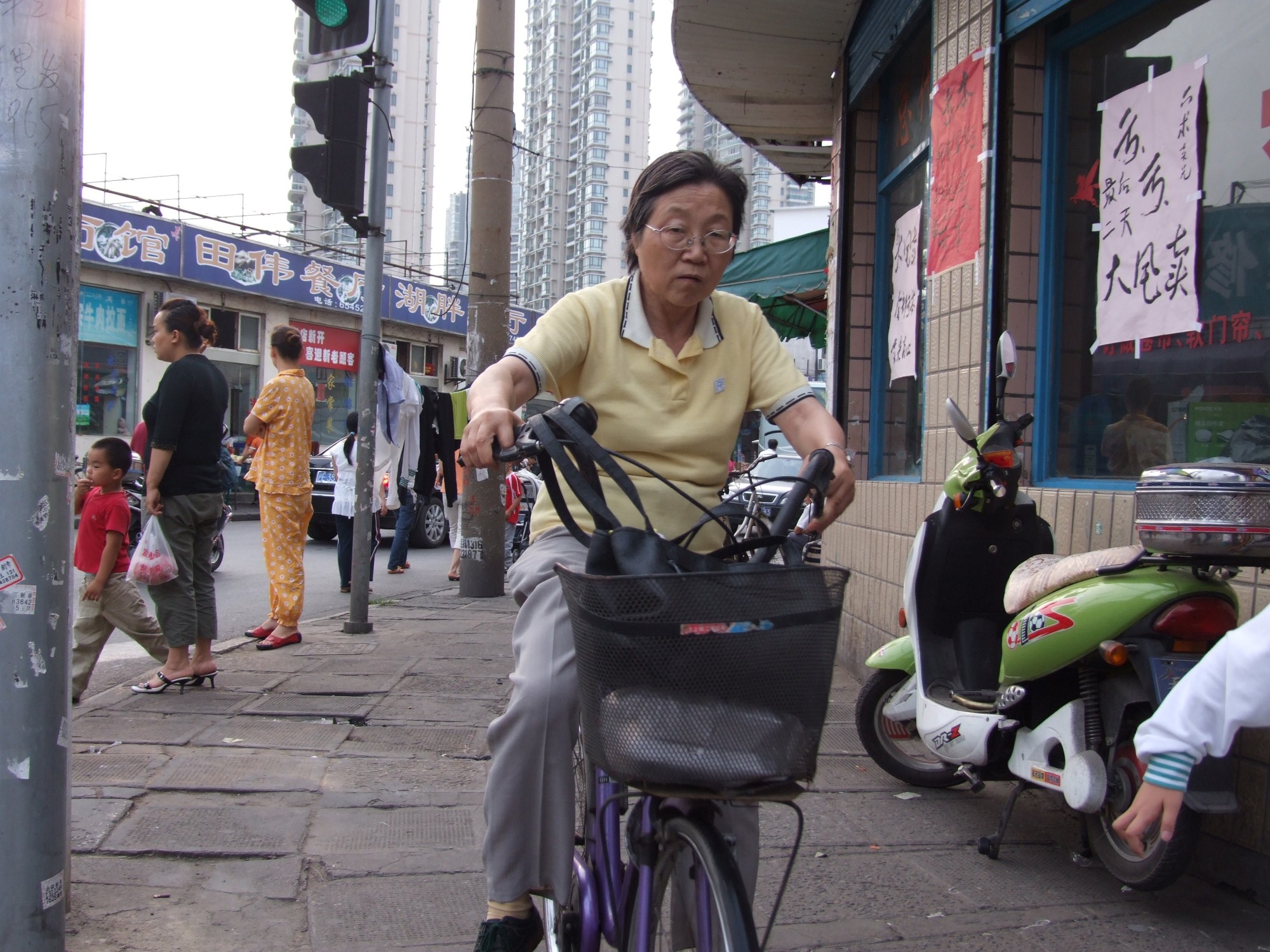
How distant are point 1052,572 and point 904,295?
3227 mm

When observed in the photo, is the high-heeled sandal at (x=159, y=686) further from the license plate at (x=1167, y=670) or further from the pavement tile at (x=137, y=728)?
the license plate at (x=1167, y=670)

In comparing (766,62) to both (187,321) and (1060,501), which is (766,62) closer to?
(187,321)

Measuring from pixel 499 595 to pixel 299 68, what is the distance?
70462 mm

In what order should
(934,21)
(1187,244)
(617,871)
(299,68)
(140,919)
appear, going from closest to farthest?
(617,871), (140,919), (1187,244), (934,21), (299,68)

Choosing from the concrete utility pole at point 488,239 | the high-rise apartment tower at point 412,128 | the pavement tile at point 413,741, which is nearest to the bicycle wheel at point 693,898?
the pavement tile at point 413,741

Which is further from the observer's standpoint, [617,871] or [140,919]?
[140,919]

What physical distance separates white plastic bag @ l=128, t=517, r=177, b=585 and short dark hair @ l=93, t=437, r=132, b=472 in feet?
0.99

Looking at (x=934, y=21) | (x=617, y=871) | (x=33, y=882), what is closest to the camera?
(x=617, y=871)

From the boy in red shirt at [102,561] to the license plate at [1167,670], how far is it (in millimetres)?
4279

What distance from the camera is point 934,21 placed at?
5.33m

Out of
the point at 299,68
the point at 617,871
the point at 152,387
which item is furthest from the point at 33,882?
the point at 299,68

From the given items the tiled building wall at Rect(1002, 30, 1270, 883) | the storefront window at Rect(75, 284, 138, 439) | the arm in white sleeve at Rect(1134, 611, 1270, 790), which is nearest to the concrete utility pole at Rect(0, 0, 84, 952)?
the arm in white sleeve at Rect(1134, 611, 1270, 790)

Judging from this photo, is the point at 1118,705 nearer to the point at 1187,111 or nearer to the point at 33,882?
the point at 1187,111

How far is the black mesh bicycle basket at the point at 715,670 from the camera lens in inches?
60.0
